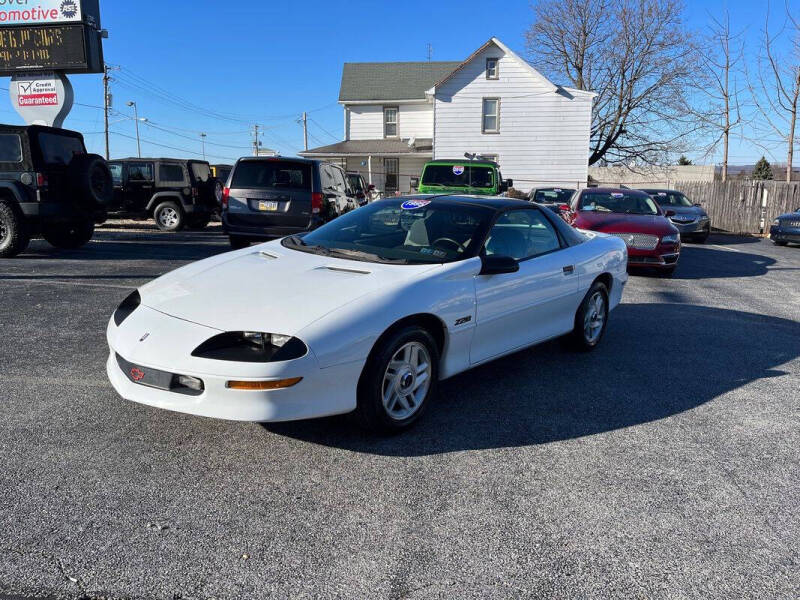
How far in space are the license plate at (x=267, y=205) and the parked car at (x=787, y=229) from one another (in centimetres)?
1398

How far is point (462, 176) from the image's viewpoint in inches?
542

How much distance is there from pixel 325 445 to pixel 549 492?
49.3 inches

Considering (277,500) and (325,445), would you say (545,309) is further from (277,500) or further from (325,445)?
(277,500)

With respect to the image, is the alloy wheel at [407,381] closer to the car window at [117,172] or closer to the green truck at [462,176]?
the green truck at [462,176]

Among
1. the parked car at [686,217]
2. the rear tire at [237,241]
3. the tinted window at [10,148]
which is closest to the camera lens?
the tinted window at [10,148]

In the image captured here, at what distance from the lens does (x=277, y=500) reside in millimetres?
3014

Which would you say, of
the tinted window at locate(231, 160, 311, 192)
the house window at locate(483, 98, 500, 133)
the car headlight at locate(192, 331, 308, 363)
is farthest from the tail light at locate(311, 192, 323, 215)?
the house window at locate(483, 98, 500, 133)

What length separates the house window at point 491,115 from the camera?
2815cm

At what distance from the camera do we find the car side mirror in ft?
13.7

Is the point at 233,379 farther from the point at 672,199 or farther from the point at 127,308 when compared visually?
the point at 672,199

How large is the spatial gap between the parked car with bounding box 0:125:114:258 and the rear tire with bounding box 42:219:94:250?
58 cm

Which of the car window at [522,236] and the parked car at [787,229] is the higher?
the car window at [522,236]

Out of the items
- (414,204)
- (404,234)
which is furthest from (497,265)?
(414,204)

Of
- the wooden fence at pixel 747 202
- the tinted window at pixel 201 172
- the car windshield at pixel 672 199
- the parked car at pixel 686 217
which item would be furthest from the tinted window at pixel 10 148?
the wooden fence at pixel 747 202
